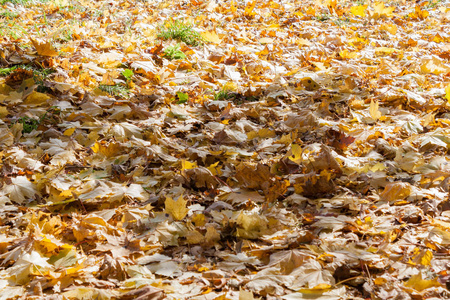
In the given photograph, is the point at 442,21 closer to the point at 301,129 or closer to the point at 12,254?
the point at 301,129

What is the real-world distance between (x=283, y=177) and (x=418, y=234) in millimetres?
828

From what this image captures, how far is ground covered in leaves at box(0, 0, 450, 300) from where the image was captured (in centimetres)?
160

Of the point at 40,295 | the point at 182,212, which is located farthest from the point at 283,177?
the point at 40,295

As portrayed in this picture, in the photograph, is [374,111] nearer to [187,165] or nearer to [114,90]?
[187,165]

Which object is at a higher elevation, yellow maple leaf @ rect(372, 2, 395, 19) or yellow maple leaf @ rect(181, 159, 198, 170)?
yellow maple leaf @ rect(372, 2, 395, 19)

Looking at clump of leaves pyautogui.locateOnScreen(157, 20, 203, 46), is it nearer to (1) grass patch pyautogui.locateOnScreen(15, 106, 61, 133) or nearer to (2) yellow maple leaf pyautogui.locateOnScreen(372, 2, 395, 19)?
(1) grass patch pyautogui.locateOnScreen(15, 106, 61, 133)

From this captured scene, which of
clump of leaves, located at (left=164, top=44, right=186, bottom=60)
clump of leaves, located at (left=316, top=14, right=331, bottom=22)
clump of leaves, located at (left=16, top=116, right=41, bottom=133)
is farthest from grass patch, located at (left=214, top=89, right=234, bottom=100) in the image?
clump of leaves, located at (left=316, top=14, right=331, bottom=22)

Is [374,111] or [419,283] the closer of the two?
[419,283]

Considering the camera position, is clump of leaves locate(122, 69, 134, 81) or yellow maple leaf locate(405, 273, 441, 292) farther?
clump of leaves locate(122, 69, 134, 81)

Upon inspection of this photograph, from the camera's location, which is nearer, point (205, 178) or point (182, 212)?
point (182, 212)

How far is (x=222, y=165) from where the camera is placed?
252 centimetres

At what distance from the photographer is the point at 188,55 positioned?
430 centimetres

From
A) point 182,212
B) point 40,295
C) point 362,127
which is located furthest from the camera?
point 362,127

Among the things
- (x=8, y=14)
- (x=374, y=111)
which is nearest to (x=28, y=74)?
(x=8, y=14)
